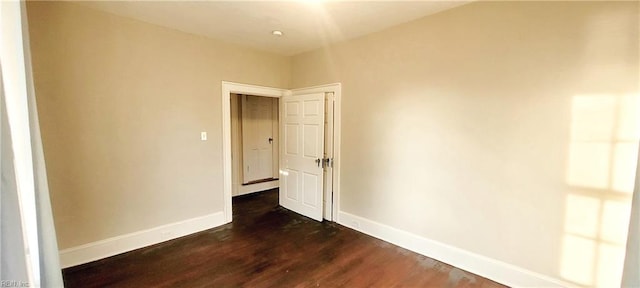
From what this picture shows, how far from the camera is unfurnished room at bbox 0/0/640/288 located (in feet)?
6.02

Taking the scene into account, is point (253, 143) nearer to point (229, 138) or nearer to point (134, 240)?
point (229, 138)

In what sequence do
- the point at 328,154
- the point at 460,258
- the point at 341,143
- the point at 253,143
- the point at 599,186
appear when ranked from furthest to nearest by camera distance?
1. the point at 253,143
2. the point at 328,154
3. the point at 341,143
4. the point at 460,258
5. the point at 599,186

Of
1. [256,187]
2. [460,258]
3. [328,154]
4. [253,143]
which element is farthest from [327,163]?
[256,187]

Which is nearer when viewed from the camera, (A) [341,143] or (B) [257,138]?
(A) [341,143]

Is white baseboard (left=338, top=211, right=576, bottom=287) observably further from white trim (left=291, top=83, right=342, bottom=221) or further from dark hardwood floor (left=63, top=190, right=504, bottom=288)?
white trim (left=291, top=83, right=342, bottom=221)

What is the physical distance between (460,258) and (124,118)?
379 centimetres

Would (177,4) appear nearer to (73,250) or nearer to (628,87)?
(73,250)

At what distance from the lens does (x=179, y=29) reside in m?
3.11

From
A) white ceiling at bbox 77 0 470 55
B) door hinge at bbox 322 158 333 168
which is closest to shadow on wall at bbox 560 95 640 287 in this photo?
white ceiling at bbox 77 0 470 55

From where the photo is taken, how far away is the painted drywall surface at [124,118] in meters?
2.43

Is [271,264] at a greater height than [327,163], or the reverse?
[327,163]

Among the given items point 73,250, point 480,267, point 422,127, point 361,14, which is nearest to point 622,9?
point 422,127

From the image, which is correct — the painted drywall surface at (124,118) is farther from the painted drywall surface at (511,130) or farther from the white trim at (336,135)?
the painted drywall surface at (511,130)

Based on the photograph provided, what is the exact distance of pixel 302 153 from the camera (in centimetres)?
403
